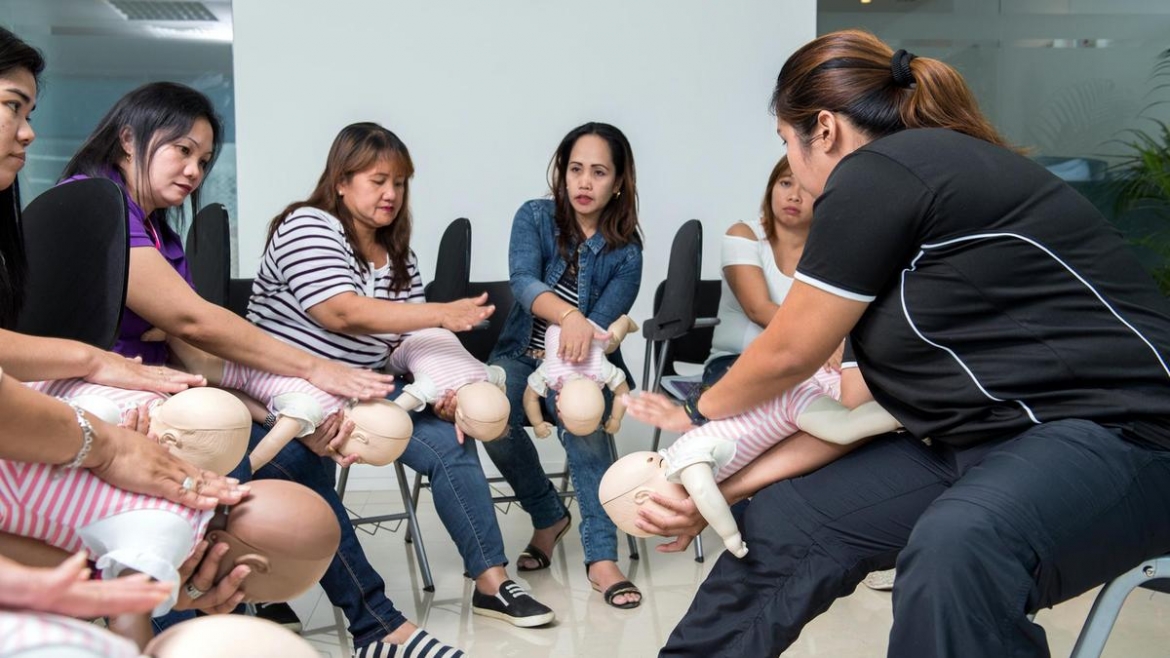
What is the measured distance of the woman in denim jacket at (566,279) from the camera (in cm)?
336

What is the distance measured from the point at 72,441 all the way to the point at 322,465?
55.8 inches

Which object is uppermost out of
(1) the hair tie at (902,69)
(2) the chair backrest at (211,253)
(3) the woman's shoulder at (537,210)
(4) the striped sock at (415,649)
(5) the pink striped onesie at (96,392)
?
(1) the hair tie at (902,69)

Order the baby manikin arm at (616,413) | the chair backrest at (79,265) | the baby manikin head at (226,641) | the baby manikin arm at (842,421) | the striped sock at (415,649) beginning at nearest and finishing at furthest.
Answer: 1. the baby manikin head at (226,641)
2. the baby manikin arm at (842,421)
3. the chair backrest at (79,265)
4. the striped sock at (415,649)
5. the baby manikin arm at (616,413)

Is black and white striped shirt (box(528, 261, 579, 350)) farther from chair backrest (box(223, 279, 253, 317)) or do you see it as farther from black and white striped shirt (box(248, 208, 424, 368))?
chair backrest (box(223, 279, 253, 317))

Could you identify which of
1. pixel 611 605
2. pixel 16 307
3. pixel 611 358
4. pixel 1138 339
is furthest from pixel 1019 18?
pixel 16 307

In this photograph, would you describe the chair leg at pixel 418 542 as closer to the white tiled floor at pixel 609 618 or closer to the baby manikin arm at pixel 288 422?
the white tiled floor at pixel 609 618

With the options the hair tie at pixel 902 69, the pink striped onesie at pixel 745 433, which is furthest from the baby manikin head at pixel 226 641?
the hair tie at pixel 902 69

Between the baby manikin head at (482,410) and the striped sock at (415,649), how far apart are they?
1.78ft

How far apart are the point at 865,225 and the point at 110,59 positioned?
4.21 metres

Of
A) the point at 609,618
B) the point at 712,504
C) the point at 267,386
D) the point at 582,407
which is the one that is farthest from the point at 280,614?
the point at 712,504

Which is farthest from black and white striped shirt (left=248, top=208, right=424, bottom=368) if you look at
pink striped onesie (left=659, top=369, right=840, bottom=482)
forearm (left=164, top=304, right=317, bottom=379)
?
pink striped onesie (left=659, top=369, right=840, bottom=482)

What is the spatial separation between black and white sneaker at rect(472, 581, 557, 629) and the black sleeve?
1.59 m

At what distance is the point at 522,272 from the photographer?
3.49 metres

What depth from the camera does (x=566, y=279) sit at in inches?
140
